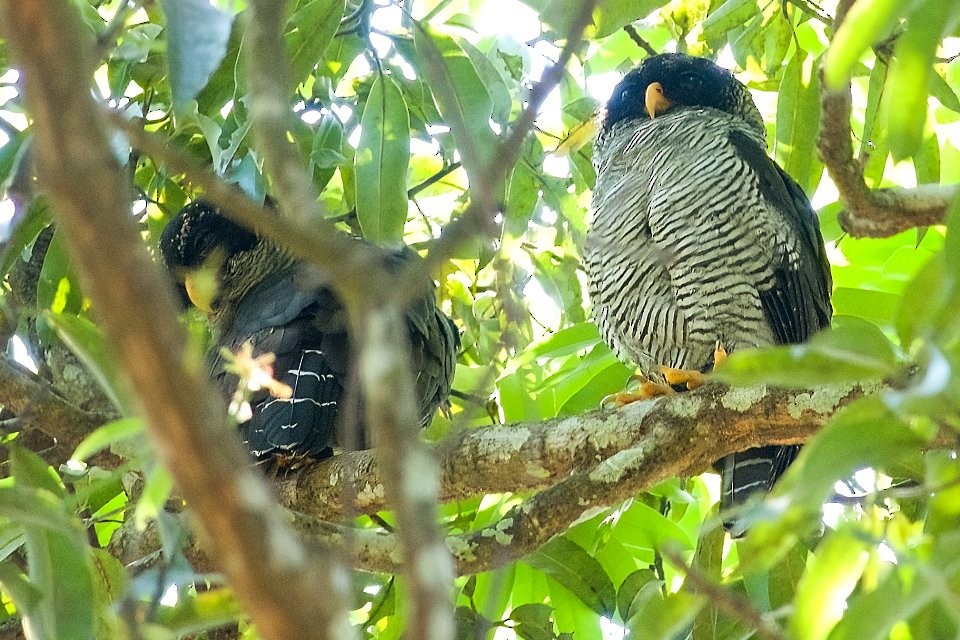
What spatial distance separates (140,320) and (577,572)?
2.11 meters

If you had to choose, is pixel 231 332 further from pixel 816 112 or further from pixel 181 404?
pixel 181 404

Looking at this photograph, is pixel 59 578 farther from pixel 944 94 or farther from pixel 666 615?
pixel 944 94

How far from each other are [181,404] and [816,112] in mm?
2319

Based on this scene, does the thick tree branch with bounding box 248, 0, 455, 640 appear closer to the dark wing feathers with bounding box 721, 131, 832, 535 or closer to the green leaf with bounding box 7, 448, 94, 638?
the green leaf with bounding box 7, 448, 94, 638

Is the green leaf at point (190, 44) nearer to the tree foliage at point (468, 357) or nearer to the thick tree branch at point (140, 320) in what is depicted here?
the tree foliage at point (468, 357)

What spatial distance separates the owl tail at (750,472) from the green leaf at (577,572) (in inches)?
17.6

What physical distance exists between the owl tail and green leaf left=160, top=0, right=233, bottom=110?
1.75 metres

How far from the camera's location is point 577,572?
2568 mm

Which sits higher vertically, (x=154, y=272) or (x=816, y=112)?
(x=816, y=112)

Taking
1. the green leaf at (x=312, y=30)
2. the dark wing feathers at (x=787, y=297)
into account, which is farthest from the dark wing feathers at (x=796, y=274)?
the green leaf at (x=312, y=30)

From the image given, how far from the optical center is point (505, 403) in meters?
2.90

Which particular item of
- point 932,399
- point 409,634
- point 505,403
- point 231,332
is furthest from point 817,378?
point 231,332

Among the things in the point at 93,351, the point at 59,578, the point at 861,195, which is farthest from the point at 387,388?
the point at 861,195

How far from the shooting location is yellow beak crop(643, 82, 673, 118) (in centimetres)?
377
